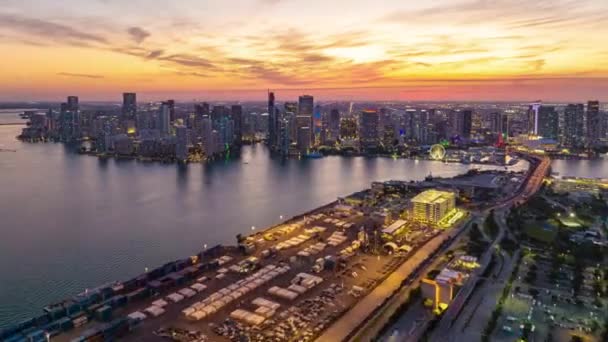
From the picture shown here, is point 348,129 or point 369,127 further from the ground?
point 369,127

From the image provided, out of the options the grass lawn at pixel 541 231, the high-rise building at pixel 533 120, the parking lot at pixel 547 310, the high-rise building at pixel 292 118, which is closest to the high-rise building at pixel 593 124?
the high-rise building at pixel 533 120

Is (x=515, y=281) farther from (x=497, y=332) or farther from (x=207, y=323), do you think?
(x=207, y=323)

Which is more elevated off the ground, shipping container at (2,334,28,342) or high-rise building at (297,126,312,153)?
high-rise building at (297,126,312,153)

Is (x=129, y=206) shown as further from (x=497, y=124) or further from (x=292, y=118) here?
(x=497, y=124)

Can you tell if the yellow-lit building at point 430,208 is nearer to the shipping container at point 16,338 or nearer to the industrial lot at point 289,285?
the industrial lot at point 289,285

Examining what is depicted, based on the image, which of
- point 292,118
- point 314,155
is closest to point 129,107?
point 292,118

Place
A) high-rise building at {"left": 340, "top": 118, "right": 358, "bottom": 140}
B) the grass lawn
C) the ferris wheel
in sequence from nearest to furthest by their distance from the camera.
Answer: the grass lawn → the ferris wheel → high-rise building at {"left": 340, "top": 118, "right": 358, "bottom": 140}

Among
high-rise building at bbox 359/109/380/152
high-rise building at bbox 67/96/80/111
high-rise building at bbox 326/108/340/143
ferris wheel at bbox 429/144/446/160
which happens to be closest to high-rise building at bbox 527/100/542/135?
high-rise building at bbox 359/109/380/152

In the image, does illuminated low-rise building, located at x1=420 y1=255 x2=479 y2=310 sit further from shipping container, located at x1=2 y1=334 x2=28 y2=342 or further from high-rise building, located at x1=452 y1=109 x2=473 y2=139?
high-rise building, located at x1=452 y1=109 x2=473 y2=139
